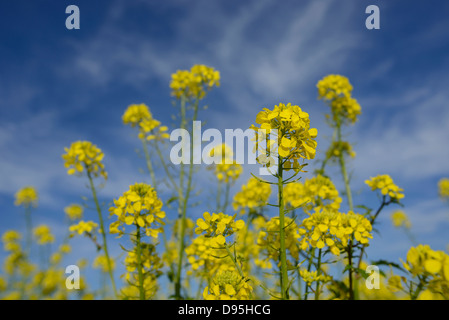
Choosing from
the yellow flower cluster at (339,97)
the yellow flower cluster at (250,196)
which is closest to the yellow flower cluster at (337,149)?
the yellow flower cluster at (339,97)

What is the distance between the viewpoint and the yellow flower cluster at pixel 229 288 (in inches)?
73.6

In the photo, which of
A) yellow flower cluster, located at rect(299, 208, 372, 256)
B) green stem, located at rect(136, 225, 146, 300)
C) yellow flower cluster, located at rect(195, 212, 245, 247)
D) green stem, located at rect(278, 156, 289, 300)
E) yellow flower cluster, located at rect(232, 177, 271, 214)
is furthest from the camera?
yellow flower cluster, located at rect(232, 177, 271, 214)

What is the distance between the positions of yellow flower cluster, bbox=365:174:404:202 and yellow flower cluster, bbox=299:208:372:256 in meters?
0.87

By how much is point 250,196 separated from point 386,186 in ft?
6.48

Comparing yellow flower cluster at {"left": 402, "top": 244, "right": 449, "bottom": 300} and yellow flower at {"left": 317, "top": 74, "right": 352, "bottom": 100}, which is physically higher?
yellow flower at {"left": 317, "top": 74, "right": 352, "bottom": 100}

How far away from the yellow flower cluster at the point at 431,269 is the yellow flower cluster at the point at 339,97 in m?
3.91

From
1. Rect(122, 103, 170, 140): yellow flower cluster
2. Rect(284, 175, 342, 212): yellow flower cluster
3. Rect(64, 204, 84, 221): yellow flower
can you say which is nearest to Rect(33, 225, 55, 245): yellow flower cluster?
Rect(64, 204, 84, 221): yellow flower

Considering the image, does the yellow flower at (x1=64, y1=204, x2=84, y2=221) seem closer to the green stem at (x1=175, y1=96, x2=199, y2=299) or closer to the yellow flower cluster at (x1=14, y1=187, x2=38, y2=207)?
the yellow flower cluster at (x1=14, y1=187, x2=38, y2=207)

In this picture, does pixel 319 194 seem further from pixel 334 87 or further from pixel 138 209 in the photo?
pixel 334 87

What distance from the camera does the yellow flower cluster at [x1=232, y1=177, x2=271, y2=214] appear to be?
4.43 metres

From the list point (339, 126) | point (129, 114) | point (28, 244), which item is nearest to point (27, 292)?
point (28, 244)

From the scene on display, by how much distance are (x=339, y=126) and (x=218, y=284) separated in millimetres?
3912

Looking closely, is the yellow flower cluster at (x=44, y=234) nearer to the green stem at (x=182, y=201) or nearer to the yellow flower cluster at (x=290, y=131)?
the green stem at (x=182, y=201)
